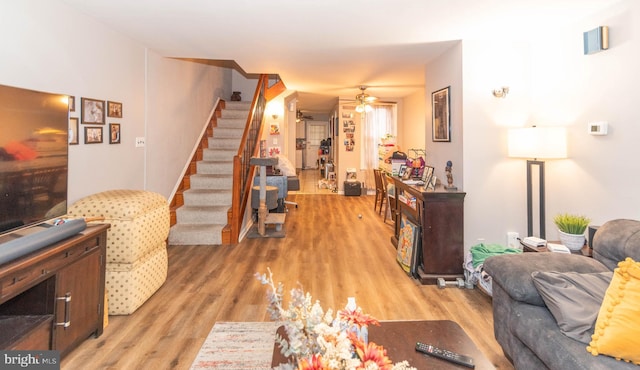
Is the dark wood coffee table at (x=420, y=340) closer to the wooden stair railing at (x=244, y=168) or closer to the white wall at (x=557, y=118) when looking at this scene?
the white wall at (x=557, y=118)

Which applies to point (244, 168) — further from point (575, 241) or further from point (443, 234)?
point (575, 241)

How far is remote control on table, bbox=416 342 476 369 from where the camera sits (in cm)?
143

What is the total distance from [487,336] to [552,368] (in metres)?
0.92

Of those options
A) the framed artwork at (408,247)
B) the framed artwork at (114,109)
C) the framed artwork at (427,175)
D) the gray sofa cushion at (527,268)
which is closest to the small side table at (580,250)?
the gray sofa cushion at (527,268)

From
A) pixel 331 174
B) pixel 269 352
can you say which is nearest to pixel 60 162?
pixel 269 352

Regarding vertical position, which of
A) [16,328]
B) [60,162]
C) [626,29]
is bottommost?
[16,328]

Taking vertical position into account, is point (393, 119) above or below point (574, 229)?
above

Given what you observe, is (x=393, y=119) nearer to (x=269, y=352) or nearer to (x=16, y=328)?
(x=269, y=352)

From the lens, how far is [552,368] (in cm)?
155

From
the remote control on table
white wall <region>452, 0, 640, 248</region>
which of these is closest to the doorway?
white wall <region>452, 0, 640, 248</region>

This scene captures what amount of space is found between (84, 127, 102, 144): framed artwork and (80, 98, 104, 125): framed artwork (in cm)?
6

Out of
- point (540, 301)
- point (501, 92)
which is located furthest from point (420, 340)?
point (501, 92)

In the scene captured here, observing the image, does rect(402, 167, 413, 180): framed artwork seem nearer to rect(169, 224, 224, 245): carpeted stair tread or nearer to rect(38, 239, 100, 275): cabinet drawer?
rect(169, 224, 224, 245): carpeted stair tread

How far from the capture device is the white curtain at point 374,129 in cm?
918
